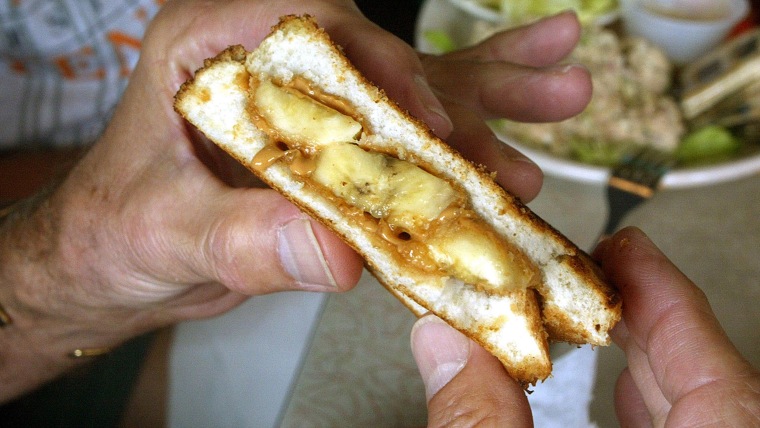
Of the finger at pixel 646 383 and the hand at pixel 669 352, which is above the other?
the hand at pixel 669 352

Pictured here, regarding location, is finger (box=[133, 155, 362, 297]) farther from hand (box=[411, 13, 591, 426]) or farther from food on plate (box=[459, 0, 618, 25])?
food on plate (box=[459, 0, 618, 25])

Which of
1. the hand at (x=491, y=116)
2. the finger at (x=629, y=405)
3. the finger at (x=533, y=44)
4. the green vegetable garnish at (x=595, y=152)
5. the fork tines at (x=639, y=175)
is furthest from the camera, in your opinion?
the green vegetable garnish at (x=595, y=152)

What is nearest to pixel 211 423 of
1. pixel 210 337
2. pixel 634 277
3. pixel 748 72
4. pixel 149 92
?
pixel 210 337

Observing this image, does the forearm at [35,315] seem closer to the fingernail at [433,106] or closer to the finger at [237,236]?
the finger at [237,236]

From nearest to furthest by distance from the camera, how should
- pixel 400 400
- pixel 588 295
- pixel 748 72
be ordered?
1. pixel 588 295
2. pixel 400 400
3. pixel 748 72

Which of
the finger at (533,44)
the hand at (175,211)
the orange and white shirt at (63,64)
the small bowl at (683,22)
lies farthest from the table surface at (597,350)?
the orange and white shirt at (63,64)

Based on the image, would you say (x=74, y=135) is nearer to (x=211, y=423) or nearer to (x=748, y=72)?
(x=211, y=423)

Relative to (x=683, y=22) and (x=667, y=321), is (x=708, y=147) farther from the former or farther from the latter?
(x=667, y=321)
